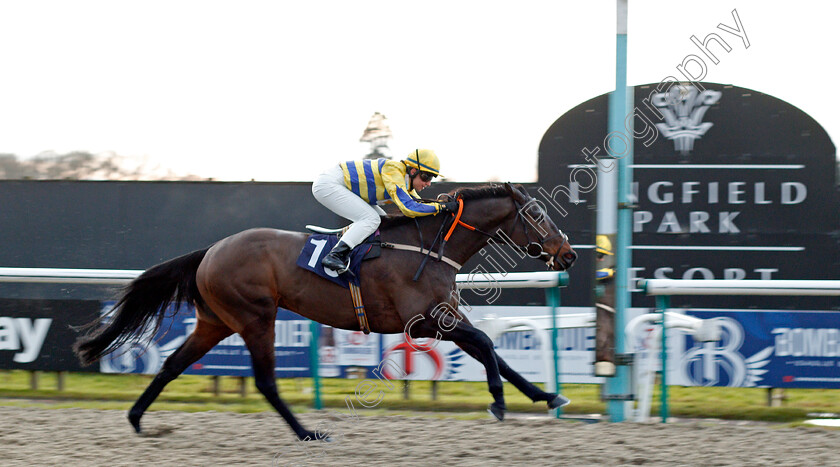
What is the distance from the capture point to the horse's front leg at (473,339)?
4.69 meters

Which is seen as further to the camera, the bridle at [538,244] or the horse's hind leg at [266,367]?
the bridle at [538,244]

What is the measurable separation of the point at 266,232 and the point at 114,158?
7.38m

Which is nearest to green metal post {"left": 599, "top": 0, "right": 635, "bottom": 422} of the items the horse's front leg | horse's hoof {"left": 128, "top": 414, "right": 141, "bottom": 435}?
the horse's front leg

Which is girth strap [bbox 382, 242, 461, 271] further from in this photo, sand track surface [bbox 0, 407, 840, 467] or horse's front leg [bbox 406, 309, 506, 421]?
sand track surface [bbox 0, 407, 840, 467]

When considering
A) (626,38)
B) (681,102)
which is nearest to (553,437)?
(626,38)

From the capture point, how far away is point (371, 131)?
11.7 metres

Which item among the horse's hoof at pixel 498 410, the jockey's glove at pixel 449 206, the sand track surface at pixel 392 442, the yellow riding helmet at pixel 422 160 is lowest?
the sand track surface at pixel 392 442

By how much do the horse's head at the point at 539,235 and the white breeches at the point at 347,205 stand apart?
2.98 ft

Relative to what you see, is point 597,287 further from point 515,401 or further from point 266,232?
point 266,232

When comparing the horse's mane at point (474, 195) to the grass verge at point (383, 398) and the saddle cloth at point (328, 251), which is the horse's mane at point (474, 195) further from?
the grass verge at point (383, 398)

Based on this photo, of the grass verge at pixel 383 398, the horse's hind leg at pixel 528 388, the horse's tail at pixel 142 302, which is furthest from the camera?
the grass verge at pixel 383 398

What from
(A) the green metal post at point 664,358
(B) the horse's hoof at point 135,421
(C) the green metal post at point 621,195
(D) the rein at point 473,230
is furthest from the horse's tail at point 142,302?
(A) the green metal post at point 664,358

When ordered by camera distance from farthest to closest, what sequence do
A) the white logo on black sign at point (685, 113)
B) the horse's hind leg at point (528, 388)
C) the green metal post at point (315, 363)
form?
1. the white logo on black sign at point (685, 113)
2. the green metal post at point (315, 363)
3. the horse's hind leg at point (528, 388)

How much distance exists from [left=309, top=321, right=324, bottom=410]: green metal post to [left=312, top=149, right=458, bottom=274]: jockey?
1.47m
